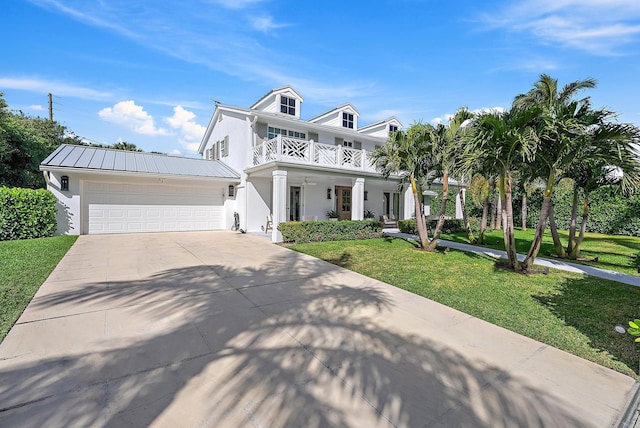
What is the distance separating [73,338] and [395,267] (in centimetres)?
707

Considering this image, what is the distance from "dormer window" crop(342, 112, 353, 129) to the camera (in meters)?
20.1

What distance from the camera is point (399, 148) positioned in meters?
10.7

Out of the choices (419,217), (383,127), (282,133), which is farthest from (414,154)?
(383,127)

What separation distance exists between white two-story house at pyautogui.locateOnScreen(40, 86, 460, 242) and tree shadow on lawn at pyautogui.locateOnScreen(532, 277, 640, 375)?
941cm

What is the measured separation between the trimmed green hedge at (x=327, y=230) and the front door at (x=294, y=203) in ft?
15.3

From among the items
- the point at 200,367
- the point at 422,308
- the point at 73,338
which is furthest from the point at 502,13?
the point at 73,338

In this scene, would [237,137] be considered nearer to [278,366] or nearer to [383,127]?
[383,127]

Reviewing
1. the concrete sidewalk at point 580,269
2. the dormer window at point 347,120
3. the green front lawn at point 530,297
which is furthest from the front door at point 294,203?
the concrete sidewalk at point 580,269

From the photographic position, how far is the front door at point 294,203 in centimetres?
1706

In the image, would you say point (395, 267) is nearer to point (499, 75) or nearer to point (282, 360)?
point (282, 360)

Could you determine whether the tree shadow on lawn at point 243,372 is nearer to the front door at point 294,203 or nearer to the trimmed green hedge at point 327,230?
the trimmed green hedge at point 327,230

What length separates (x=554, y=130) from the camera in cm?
648

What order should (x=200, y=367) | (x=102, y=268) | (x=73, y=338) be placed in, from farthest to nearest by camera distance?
(x=102, y=268) < (x=73, y=338) < (x=200, y=367)

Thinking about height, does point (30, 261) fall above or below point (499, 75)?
below
